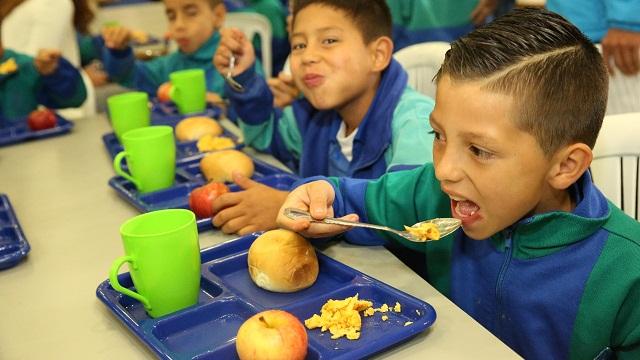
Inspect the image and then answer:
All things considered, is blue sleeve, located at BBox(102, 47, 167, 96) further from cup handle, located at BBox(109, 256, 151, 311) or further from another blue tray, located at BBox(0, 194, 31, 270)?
cup handle, located at BBox(109, 256, 151, 311)

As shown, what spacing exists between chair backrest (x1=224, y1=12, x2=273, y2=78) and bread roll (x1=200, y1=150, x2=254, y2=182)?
1634 mm

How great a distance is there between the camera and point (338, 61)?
4.88ft

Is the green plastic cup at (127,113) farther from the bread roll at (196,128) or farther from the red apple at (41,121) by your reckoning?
the red apple at (41,121)

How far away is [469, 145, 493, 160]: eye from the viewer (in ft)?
3.05

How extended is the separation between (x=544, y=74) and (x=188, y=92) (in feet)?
3.89

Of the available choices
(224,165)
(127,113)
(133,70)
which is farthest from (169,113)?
(133,70)

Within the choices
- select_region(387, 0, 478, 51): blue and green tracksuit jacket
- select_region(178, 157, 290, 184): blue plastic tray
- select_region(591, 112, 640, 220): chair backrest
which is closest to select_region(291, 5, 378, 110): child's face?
select_region(178, 157, 290, 184): blue plastic tray

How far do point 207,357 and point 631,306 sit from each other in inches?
23.3

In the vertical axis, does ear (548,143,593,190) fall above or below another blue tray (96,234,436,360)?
above

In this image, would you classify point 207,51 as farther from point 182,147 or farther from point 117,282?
point 117,282

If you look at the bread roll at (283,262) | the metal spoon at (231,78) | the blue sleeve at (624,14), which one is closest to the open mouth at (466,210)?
the bread roll at (283,262)

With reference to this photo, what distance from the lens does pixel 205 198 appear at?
1.23 meters

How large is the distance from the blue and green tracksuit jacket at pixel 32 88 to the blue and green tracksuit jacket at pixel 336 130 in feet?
2.64

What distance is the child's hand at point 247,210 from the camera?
1.17 metres
